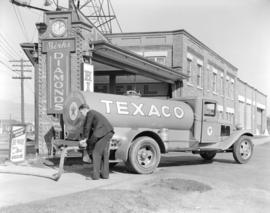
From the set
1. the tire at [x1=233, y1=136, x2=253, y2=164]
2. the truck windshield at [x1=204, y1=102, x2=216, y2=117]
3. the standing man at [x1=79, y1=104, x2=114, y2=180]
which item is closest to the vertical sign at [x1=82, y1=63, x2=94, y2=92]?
the truck windshield at [x1=204, y1=102, x2=216, y2=117]

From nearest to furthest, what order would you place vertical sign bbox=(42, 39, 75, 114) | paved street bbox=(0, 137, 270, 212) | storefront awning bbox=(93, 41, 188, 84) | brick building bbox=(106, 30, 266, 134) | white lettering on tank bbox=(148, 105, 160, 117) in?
paved street bbox=(0, 137, 270, 212)
white lettering on tank bbox=(148, 105, 160, 117)
vertical sign bbox=(42, 39, 75, 114)
storefront awning bbox=(93, 41, 188, 84)
brick building bbox=(106, 30, 266, 134)

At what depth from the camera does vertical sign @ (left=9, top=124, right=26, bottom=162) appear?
37.1ft

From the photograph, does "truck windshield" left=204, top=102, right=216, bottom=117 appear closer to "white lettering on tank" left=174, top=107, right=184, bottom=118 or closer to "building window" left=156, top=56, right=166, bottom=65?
"white lettering on tank" left=174, top=107, right=184, bottom=118

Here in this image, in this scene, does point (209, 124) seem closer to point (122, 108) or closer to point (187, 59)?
point (122, 108)

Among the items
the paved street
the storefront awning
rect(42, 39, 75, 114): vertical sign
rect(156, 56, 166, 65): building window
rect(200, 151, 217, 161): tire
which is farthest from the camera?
rect(156, 56, 166, 65): building window

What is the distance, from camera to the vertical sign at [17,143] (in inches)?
445

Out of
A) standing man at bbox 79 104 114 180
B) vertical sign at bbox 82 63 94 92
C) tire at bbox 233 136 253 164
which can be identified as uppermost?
vertical sign at bbox 82 63 94 92

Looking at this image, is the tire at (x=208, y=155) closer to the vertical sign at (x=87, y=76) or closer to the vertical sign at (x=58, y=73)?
the vertical sign at (x=87, y=76)

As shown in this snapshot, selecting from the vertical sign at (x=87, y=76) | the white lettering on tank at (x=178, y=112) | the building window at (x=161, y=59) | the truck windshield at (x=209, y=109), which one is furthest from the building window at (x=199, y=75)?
the white lettering on tank at (x=178, y=112)

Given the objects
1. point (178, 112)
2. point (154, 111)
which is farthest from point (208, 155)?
point (154, 111)

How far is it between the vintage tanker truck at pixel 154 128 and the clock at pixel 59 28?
475 centimetres

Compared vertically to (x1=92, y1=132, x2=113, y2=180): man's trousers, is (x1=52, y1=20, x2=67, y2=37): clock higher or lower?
higher

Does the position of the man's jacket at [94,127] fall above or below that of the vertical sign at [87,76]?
below

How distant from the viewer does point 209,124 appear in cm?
1221
